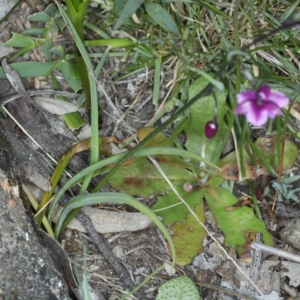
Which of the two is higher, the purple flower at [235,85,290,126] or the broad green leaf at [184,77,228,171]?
the purple flower at [235,85,290,126]

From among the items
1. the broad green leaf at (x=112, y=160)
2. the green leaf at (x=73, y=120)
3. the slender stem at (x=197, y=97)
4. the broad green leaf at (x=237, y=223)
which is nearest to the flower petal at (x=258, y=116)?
the slender stem at (x=197, y=97)

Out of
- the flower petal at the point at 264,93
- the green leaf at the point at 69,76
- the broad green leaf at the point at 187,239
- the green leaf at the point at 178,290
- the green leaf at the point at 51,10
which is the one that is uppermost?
the green leaf at the point at 51,10

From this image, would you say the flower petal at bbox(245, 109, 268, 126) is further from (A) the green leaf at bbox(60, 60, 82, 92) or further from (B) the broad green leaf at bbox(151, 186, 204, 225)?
(A) the green leaf at bbox(60, 60, 82, 92)

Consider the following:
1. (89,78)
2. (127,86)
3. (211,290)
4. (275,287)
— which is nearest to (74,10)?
(89,78)

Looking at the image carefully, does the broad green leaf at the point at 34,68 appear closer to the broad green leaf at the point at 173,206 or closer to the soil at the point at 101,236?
the soil at the point at 101,236

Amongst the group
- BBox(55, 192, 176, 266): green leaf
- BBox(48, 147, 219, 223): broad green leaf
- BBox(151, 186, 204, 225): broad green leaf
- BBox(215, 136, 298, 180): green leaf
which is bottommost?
BBox(151, 186, 204, 225): broad green leaf

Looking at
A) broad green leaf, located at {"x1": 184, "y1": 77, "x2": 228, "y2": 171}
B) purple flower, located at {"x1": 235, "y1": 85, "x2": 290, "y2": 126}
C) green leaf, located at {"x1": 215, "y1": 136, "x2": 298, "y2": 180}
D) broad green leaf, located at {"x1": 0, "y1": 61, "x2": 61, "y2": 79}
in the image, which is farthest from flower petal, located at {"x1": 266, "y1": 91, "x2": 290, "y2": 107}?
broad green leaf, located at {"x1": 0, "y1": 61, "x2": 61, "y2": 79}
